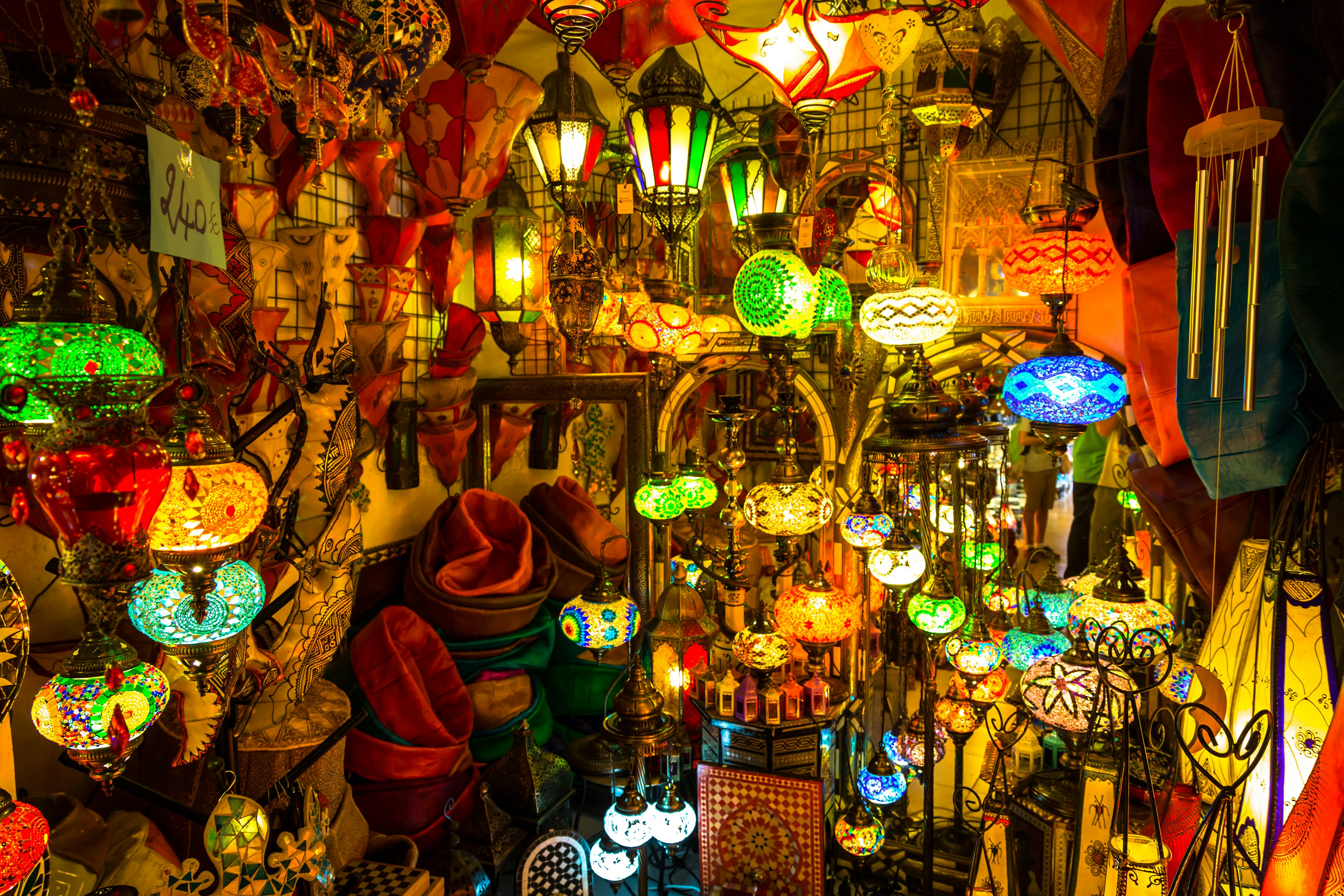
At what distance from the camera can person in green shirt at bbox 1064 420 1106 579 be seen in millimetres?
4754

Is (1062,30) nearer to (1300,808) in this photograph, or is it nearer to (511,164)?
(1300,808)

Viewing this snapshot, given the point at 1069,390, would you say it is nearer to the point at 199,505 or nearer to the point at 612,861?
the point at 199,505

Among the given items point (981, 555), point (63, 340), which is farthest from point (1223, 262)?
point (981, 555)

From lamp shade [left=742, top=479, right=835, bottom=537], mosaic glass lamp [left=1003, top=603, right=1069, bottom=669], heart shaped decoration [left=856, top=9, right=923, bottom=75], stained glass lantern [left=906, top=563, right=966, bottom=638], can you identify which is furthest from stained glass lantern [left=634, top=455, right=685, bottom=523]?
heart shaped decoration [left=856, top=9, right=923, bottom=75]

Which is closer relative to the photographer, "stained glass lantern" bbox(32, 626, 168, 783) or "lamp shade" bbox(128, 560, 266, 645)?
"stained glass lantern" bbox(32, 626, 168, 783)

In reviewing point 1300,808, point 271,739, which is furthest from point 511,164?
point 1300,808

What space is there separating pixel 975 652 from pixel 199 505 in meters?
2.38

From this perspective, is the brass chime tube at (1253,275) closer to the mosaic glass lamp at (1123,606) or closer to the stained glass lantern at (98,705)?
the mosaic glass lamp at (1123,606)

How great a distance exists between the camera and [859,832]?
2971 millimetres

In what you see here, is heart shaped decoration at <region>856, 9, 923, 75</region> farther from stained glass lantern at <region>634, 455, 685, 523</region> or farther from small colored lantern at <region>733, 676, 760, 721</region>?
small colored lantern at <region>733, 676, 760, 721</region>

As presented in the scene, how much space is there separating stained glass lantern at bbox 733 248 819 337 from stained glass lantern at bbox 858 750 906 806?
1917mm

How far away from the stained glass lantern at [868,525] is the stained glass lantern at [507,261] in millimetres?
1731

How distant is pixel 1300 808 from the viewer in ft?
3.76

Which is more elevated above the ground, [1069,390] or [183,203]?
[183,203]
